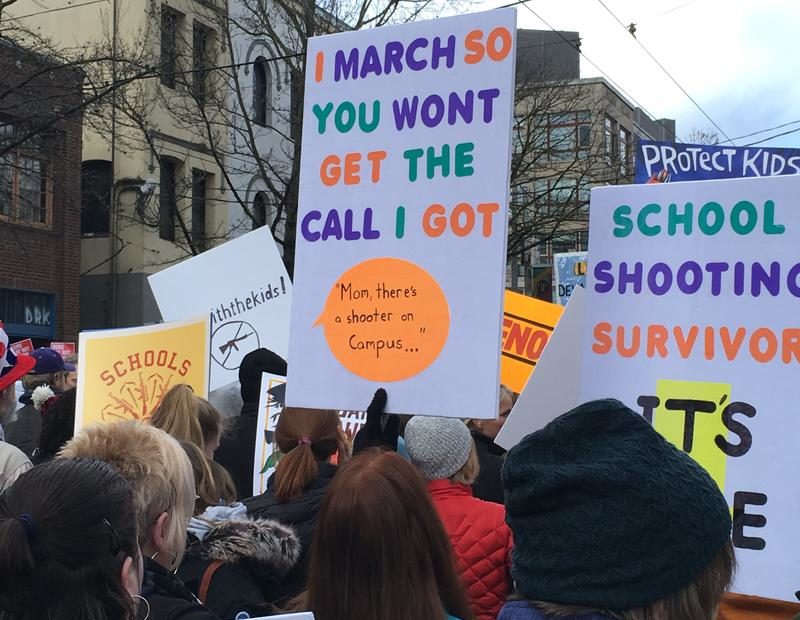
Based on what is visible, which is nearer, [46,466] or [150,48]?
[46,466]

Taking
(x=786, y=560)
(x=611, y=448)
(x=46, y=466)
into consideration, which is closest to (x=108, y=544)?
(x=46, y=466)

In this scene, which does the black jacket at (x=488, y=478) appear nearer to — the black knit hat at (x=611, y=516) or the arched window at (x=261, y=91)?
the black knit hat at (x=611, y=516)

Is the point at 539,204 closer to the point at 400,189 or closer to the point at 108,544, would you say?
the point at 400,189

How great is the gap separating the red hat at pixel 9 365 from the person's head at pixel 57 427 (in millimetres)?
382

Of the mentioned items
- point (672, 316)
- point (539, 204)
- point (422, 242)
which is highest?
point (539, 204)

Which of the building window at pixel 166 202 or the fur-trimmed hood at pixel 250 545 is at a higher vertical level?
the building window at pixel 166 202

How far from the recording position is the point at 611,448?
4.75 feet

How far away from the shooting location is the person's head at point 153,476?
7.03 ft

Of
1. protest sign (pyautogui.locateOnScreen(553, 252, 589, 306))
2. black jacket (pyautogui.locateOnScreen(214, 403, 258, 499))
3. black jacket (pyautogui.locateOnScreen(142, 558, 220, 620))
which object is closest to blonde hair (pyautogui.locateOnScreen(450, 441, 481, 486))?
black jacket (pyautogui.locateOnScreen(142, 558, 220, 620))

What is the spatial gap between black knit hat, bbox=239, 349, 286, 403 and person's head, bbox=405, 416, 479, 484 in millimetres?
2082

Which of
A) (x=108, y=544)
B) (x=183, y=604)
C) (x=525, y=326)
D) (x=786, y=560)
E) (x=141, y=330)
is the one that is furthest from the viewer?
(x=525, y=326)

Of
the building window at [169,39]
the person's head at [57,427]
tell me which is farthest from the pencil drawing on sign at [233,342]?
the building window at [169,39]

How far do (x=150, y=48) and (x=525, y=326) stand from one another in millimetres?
14964

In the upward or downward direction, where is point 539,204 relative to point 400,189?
upward
